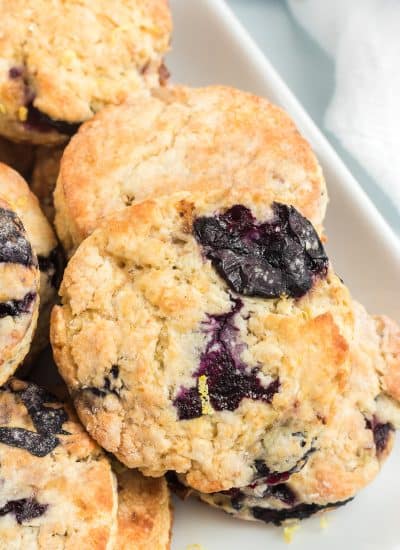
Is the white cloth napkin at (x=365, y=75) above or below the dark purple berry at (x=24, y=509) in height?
above

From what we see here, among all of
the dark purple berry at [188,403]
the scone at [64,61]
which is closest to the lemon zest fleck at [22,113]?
the scone at [64,61]

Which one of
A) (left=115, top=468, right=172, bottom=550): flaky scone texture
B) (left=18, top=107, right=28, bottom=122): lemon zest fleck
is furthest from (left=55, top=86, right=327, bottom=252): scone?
(left=115, top=468, right=172, bottom=550): flaky scone texture

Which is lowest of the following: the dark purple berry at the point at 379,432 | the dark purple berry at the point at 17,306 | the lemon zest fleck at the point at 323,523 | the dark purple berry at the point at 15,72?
the lemon zest fleck at the point at 323,523

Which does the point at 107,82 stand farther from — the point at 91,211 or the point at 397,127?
the point at 397,127

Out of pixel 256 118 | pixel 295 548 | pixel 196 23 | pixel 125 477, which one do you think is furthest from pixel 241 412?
pixel 196 23

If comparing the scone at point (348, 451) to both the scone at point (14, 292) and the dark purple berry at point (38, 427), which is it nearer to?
the dark purple berry at point (38, 427)

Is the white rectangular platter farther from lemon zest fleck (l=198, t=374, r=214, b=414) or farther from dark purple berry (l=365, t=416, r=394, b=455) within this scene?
lemon zest fleck (l=198, t=374, r=214, b=414)

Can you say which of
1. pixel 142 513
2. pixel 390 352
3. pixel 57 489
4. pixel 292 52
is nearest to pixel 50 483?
pixel 57 489
